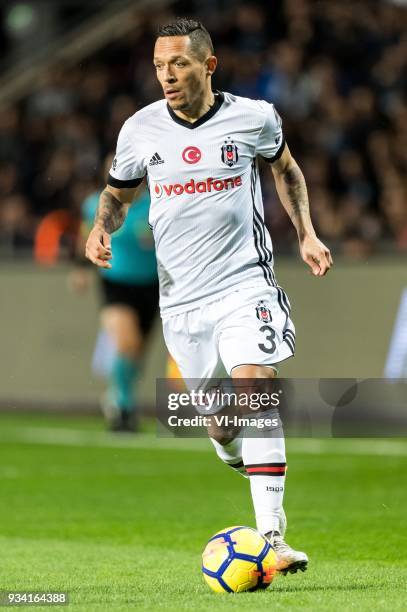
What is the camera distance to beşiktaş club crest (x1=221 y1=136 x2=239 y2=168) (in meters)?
6.14

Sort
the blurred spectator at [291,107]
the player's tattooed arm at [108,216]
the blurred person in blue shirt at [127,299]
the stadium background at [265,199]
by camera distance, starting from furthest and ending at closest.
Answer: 1. the blurred spectator at [291,107]
2. the blurred person in blue shirt at [127,299]
3. the stadium background at [265,199]
4. the player's tattooed arm at [108,216]

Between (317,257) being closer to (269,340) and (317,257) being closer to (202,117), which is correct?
(269,340)

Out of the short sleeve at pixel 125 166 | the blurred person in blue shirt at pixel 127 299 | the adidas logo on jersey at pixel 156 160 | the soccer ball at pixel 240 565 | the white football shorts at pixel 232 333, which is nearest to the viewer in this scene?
the soccer ball at pixel 240 565

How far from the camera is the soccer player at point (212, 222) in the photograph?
5.97 metres

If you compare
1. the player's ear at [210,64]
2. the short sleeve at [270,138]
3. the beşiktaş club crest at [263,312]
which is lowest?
the beşiktaş club crest at [263,312]

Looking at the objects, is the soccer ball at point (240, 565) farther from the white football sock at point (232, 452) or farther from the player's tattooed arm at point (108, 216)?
the player's tattooed arm at point (108, 216)

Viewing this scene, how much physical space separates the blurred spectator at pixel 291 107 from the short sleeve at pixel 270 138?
7692 mm

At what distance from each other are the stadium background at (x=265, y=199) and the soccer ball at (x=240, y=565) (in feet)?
9.44

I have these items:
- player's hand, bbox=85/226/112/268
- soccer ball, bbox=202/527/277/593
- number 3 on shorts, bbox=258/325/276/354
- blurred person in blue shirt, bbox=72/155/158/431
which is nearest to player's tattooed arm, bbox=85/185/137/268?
player's hand, bbox=85/226/112/268

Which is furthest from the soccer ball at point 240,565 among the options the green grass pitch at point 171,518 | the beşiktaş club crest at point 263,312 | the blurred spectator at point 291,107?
the blurred spectator at point 291,107

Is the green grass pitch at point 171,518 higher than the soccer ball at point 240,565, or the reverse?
the soccer ball at point 240,565

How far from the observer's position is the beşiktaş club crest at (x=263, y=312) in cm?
604

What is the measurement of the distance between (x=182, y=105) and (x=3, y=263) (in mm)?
10423

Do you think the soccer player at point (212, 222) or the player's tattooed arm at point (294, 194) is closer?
the soccer player at point (212, 222)
